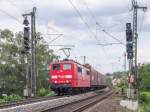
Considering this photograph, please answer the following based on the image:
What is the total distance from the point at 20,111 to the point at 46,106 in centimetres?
589

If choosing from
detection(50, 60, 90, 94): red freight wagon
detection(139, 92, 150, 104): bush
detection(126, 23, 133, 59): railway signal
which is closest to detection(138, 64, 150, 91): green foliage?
detection(126, 23, 133, 59): railway signal

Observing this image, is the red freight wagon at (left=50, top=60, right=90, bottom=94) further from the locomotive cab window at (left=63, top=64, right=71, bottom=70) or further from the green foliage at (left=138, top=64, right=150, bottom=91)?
the green foliage at (left=138, top=64, right=150, bottom=91)

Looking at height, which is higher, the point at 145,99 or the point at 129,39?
the point at 129,39

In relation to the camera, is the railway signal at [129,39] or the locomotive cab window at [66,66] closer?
the railway signal at [129,39]

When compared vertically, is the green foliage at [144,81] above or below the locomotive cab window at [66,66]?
below

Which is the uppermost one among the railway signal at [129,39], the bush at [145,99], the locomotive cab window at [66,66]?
the railway signal at [129,39]

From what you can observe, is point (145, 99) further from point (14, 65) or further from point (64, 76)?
point (14, 65)

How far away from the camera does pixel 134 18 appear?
162 ft

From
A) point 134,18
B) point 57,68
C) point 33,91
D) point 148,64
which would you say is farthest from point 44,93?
point 148,64

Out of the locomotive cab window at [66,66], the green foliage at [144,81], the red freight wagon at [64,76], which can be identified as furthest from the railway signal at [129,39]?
the green foliage at [144,81]

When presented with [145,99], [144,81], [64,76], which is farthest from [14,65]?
[145,99]

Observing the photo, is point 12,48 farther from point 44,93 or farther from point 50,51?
point 44,93

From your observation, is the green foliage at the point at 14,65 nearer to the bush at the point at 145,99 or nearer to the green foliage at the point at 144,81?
the green foliage at the point at 144,81

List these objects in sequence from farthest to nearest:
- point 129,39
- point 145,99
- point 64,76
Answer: point 64,76
point 129,39
point 145,99
